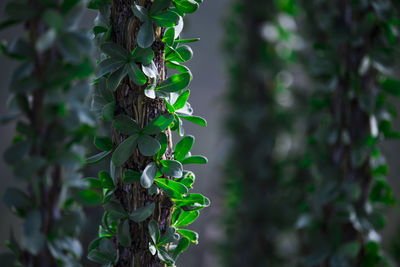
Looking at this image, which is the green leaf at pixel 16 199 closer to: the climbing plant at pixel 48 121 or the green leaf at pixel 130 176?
the climbing plant at pixel 48 121

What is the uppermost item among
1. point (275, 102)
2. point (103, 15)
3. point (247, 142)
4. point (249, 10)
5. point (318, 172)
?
point (103, 15)

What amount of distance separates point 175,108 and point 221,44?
4.21ft

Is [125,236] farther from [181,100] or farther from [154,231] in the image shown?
[181,100]

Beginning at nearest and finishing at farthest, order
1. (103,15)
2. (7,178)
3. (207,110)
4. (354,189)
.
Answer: (103,15) → (354,189) → (7,178) → (207,110)

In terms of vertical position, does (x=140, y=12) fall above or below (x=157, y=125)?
above

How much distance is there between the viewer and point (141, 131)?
1.49 feet

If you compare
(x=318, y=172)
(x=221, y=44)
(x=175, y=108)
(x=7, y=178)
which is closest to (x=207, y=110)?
(x=221, y=44)

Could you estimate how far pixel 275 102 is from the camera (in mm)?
1571

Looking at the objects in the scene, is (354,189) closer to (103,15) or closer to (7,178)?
(103,15)

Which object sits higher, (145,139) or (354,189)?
(145,139)

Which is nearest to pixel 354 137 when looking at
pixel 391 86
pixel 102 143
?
pixel 391 86

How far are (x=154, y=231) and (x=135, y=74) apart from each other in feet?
0.63

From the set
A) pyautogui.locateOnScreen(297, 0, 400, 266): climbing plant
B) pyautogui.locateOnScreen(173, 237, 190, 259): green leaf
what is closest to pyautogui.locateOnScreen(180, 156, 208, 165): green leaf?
pyautogui.locateOnScreen(173, 237, 190, 259): green leaf

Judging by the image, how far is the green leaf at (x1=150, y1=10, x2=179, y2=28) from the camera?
1.47 feet
